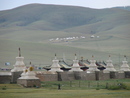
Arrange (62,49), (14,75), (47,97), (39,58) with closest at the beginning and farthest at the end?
1. (47,97)
2. (14,75)
3. (39,58)
4. (62,49)

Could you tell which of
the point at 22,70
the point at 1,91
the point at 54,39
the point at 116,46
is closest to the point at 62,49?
the point at 116,46

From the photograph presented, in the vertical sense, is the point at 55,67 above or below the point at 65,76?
above

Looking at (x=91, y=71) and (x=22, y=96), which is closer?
(x=22, y=96)

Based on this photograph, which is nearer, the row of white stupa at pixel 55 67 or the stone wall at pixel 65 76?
the row of white stupa at pixel 55 67

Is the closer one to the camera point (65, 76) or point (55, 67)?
point (65, 76)

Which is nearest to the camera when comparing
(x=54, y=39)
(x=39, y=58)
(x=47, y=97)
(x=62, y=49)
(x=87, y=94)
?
(x=47, y=97)

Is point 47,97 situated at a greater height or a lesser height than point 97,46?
lesser

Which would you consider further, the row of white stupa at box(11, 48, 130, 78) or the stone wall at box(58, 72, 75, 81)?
the stone wall at box(58, 72, 75, 81)

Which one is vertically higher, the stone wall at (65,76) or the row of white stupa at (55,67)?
the row of white stupa at (55,67)

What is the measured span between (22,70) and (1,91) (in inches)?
400

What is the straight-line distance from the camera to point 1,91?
1339 inches

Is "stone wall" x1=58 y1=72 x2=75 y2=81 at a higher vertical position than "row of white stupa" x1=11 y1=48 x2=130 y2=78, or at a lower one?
lower

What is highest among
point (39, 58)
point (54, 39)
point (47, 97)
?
point (54, 39)

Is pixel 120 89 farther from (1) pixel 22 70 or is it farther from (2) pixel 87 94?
(1) pixel 22 70
